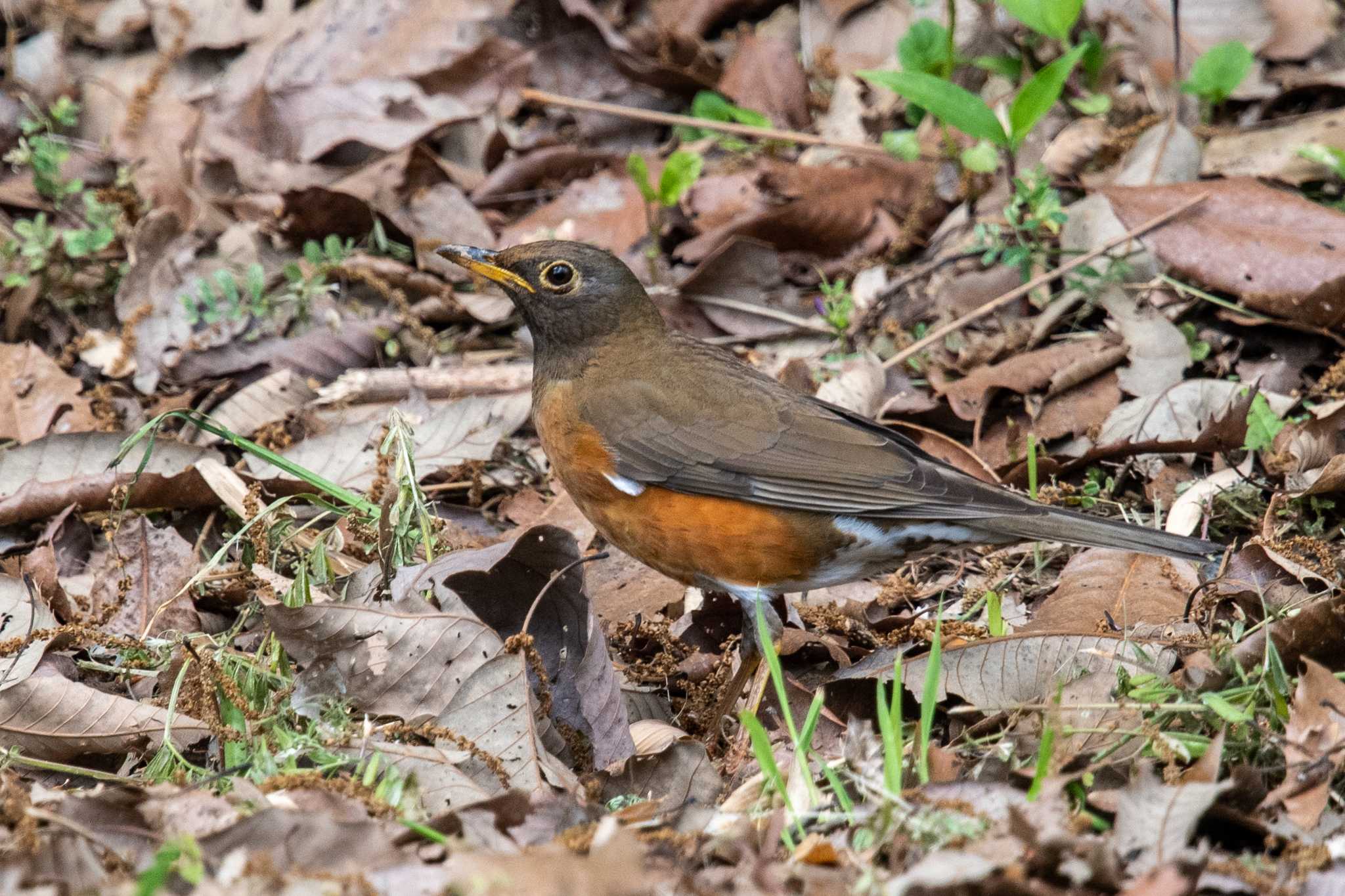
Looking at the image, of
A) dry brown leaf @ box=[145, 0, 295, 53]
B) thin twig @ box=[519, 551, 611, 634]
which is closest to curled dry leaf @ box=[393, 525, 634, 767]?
thin twig @ box=[519, 551, 611, 634]

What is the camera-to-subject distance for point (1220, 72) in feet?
24.7

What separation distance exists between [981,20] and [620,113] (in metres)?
2.24

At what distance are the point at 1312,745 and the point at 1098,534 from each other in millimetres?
1308

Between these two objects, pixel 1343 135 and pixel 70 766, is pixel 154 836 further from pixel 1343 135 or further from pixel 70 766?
pixel 1343 135

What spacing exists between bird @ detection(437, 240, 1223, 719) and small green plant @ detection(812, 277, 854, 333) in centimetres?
120

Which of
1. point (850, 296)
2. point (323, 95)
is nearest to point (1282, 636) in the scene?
point (850, 296)

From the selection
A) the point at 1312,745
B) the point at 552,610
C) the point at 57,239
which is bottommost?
the point at 57,239

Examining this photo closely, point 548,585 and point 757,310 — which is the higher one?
point 548,585

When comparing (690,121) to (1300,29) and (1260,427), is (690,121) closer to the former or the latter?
(1300,29)

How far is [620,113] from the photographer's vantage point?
8.74m

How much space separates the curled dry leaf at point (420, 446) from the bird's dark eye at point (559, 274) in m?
0.91

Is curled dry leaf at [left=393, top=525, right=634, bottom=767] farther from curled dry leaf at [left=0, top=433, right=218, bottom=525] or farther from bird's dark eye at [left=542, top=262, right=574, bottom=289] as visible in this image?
curled dry leaf at [left=0, top=433, right=218, bottom=525]

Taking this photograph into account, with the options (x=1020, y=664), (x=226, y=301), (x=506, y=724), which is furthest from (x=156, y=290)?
(x=1020, y=664)

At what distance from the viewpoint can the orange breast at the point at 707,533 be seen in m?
5.34
